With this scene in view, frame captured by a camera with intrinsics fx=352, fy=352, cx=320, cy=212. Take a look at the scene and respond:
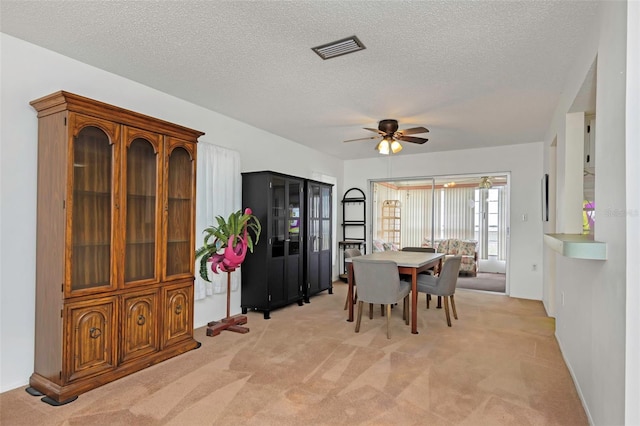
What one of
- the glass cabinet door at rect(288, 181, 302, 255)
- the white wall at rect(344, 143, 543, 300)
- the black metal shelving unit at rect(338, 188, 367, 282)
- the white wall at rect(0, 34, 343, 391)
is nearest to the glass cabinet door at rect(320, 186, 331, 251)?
the glass cabinet door at rect(288, 181, 302, 255)

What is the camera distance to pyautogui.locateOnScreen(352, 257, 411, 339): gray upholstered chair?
3.73 metres

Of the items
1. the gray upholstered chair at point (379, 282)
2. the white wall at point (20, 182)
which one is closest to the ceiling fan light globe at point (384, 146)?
the gray upholstered chair at point (379, 282)

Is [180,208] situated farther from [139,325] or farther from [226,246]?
Answer: [139,325]

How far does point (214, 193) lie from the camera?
14.0 ft

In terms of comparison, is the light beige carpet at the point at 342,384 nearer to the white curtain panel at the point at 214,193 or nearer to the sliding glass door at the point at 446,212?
the white curtain panel at the point at 214,193

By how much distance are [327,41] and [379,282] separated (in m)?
2.42

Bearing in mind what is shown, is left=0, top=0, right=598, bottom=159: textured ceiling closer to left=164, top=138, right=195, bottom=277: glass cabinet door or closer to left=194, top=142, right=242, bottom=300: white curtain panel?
left=194, top=142, right=242, bottom=300: white curtain panel

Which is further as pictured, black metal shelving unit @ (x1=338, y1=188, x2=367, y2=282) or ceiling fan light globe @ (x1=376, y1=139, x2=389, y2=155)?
black metal shelving unit @ (x1=338, y1=188, x2=367, y2=282)

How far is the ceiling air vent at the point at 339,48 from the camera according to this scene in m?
2.59

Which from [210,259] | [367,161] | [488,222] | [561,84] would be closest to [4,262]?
[210,259]

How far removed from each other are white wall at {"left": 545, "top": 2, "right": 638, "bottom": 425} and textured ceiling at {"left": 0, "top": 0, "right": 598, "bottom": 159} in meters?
0.49

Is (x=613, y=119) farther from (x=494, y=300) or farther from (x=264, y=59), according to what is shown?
(x=494, y=300)

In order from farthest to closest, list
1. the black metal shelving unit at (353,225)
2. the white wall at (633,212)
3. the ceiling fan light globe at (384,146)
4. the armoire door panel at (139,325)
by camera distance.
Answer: the black metal shelving unit at (353,225) < the ceiling fan light globe at (384,146) < the armoire door panel at (139,325) < the white wall at (633,212)

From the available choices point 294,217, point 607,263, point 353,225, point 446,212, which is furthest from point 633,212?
point 353,225
